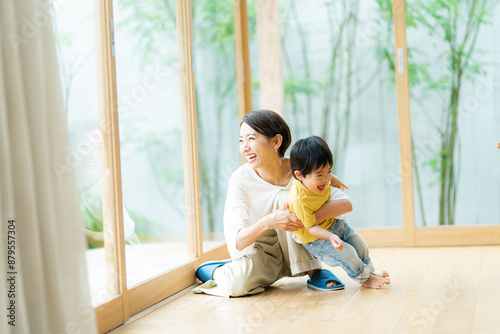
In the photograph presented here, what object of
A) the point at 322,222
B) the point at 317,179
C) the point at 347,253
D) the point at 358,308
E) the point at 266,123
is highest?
the point at 266,123

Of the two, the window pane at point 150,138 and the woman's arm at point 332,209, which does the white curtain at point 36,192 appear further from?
the woman's arm at point 332,209

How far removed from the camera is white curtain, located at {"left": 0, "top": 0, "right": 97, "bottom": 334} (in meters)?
1.47

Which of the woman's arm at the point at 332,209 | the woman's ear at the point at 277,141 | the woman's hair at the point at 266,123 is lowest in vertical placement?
the woman's arm at the point at 332,209

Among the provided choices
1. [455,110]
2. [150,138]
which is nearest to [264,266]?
[150,138]

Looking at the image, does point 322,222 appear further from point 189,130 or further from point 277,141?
point 189,130

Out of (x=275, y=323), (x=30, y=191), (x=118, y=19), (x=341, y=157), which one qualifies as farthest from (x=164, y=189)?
(x=341, y=157)

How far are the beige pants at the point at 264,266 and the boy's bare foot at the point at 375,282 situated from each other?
0.22 m

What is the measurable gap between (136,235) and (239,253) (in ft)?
1.43

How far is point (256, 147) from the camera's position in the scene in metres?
2.49

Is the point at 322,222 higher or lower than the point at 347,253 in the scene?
higher

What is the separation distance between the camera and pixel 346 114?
3.74 metres

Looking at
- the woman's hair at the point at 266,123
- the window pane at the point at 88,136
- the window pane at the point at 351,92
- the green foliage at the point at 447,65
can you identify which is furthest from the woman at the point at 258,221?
the green foliage at the point at 447,65

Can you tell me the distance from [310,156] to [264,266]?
22.9 inches

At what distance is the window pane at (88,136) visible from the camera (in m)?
1.88
